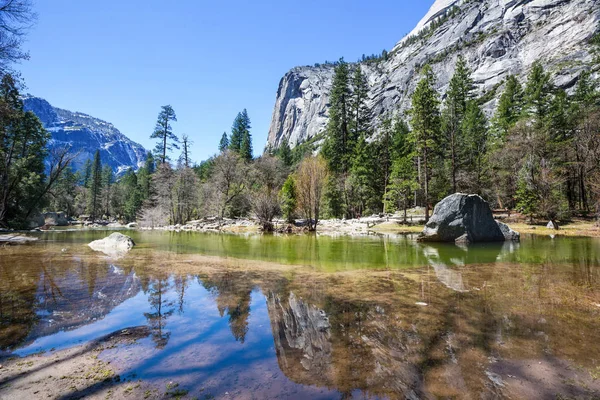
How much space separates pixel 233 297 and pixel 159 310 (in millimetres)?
1383

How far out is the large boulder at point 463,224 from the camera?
1708 centimetres

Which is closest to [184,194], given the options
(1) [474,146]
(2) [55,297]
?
(2) [55,297]

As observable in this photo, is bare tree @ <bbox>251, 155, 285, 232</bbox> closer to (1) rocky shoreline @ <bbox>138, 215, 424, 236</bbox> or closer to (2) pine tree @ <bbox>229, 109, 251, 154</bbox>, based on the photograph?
(1) rocky shoreline @ <bbox>138, 215, 424, 236</bbox>

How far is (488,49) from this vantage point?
7688 centimetres

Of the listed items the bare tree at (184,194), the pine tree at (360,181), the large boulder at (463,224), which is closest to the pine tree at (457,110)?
the pine tree at (360,181)

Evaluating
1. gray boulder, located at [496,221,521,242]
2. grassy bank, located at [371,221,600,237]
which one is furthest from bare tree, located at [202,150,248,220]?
gray boulder, located at [496,221,521,242]

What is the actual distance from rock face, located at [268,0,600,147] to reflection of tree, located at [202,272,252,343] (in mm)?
66732

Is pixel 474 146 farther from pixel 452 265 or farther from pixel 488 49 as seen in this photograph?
pixel 488 49

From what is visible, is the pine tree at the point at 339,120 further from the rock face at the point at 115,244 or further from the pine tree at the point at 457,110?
the rock face at the point at 115,244

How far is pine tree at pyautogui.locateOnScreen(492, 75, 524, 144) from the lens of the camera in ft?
128

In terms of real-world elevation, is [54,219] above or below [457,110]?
below

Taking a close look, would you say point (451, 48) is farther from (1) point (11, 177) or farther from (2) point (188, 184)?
(1) point (11, 177)

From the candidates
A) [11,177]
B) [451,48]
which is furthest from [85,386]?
[451,48]

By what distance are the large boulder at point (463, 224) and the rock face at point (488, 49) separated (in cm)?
5138
